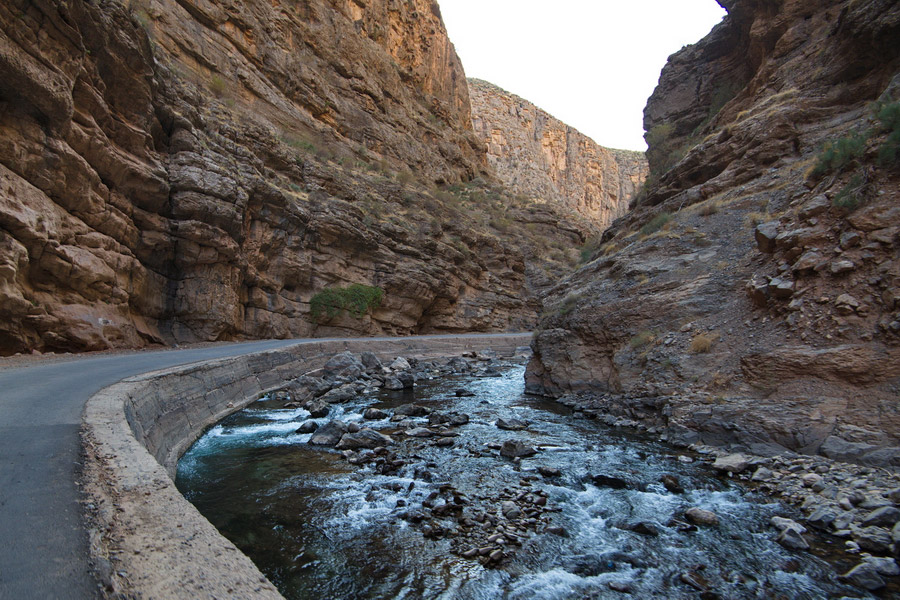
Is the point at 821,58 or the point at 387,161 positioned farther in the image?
the point at 387,161

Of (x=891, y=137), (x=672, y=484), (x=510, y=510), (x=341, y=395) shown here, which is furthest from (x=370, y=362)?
(x=891, y=137)

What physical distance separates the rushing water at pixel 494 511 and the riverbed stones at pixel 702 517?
0.39 ft

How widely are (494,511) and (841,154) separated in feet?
33.1

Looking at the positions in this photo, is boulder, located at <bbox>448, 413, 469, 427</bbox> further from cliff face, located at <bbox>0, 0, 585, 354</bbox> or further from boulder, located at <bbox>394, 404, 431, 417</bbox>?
cliff face, located at <bbox>0, 0, 585, 354</bbox>

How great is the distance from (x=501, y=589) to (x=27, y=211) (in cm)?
1404

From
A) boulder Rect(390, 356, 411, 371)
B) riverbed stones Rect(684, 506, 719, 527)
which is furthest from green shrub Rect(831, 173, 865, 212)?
boulder Rect(390, 356, 411, 371)

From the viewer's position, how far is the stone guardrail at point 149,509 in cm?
227

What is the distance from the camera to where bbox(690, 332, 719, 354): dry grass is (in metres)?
9.12

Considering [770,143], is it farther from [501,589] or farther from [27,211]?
[27,211]

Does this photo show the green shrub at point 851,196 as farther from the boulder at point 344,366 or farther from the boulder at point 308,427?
the boulder at point 344,366

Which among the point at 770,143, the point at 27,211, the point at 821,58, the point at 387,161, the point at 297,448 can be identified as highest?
the point at 387,161

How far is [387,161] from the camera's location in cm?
4266

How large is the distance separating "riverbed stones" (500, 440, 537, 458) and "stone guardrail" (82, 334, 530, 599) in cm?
518

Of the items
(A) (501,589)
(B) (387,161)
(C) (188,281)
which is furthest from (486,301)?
(A) (501,589)
